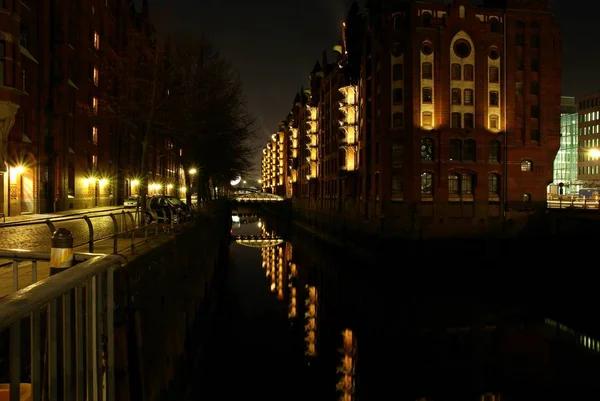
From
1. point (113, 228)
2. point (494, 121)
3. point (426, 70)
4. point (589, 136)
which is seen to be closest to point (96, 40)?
point (426, 70)

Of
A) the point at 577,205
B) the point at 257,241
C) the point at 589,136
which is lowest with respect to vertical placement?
the point at 257,241

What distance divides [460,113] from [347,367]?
2900 centimetres

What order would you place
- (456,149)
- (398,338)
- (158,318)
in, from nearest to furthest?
(158,318) → (398,338) → (456,149)

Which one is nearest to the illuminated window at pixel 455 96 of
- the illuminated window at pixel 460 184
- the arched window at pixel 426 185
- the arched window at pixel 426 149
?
the arched window at pixel 426 149

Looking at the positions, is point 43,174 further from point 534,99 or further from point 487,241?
point 534,99

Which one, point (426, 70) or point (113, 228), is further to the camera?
point (426, 70)

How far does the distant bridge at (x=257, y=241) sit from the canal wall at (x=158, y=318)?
2847cm

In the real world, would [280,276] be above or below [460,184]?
below

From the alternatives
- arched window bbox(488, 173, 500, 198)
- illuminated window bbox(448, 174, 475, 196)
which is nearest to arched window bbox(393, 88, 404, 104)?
illuminated window bbox(448, 174, 475, 196)

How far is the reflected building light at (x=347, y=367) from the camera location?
15.5 metres

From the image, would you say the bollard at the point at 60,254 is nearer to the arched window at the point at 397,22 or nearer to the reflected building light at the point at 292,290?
the reflected building light at the point at 292,290

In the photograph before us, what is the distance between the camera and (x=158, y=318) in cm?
1370

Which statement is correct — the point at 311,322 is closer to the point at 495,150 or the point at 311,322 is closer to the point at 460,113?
the point at 460,113

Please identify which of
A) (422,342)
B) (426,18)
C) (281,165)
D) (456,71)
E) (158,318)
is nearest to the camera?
(158,318)
